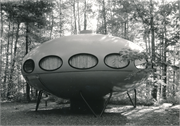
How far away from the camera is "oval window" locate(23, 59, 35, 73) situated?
10.9 meters

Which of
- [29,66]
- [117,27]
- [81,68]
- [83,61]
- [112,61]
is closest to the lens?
[81,68]

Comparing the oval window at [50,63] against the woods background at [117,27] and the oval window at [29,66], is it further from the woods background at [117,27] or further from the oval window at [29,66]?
the woods background at [117,27]

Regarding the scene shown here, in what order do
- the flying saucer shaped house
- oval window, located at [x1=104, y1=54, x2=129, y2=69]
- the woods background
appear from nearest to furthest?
the woods background, the flying saucer shaped house, oval window, located at [x1=104, y1=54, x2=129, y2=69]

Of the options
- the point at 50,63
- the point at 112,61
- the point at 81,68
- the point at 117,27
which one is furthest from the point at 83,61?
the point at 117,27

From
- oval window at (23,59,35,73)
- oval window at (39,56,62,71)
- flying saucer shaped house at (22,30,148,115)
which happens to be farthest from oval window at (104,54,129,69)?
oval window at (23,59,35,73)

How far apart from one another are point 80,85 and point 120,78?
176 centimetres

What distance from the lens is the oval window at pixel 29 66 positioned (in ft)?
35.7

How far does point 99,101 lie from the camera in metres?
11.8

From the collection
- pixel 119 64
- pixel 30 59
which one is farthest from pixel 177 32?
pixel 30 59

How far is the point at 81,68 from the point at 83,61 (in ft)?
1.06

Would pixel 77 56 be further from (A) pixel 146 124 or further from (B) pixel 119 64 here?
(A) pixel 146 124

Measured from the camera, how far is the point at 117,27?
22.7 meters

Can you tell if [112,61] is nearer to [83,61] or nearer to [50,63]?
[83,61]

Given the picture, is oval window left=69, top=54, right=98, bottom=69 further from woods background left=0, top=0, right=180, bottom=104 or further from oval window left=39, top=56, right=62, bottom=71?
woods background left=0, top=0, right=180, bottom=104
